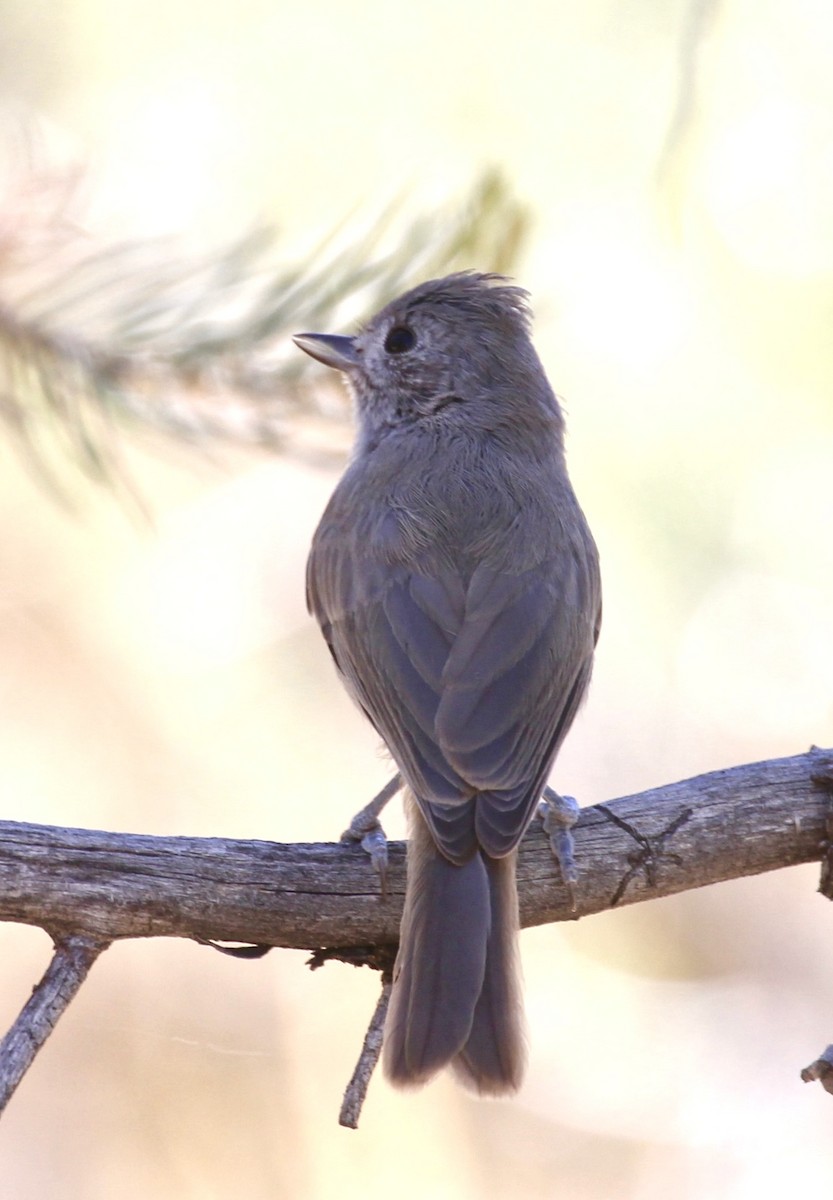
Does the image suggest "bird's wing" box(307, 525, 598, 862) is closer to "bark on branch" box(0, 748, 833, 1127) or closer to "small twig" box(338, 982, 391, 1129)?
"bark on branch" box(0, 748, 833, 1127)

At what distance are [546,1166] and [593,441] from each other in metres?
2.45

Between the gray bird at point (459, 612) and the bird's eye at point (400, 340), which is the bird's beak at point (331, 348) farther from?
the bird's eye at point (400, 340)

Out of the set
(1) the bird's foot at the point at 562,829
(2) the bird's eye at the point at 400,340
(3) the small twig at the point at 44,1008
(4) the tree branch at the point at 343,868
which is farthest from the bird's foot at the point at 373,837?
(2) the bird's eye at the point at 400,340

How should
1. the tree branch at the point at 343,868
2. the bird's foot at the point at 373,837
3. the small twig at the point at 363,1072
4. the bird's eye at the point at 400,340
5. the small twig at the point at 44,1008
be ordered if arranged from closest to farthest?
1. the small twig at the point at 44,1008
2. the small twig at the point at 363,1072
3. the tree branch at the point at 343,868
4. the bird's foot at the point at 373,837
5. the bird's eye at the point at 400,340

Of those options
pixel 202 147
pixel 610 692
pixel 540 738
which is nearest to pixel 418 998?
pixel 540 738

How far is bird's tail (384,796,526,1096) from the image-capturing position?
9.68 feet

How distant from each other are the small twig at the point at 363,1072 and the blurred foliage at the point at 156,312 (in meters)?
Result: 1.14

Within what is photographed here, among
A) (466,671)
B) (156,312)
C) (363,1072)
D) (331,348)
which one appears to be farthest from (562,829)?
(156,312)

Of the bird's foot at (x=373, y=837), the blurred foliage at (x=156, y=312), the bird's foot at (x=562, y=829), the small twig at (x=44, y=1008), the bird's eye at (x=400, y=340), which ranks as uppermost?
the bird's eye at (x=400, y=340)

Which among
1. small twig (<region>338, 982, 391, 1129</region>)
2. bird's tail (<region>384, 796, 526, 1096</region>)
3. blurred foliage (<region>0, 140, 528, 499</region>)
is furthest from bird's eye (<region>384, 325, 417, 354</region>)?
small twig (<region>338, 982, 391, 1129</region>)

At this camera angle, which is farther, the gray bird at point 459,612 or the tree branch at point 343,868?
the gray bird at point 459,612

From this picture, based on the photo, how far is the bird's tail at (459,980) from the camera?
2.95 metres

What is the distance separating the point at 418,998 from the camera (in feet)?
9.71

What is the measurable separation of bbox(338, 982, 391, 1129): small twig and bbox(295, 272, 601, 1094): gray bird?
0.05 m
